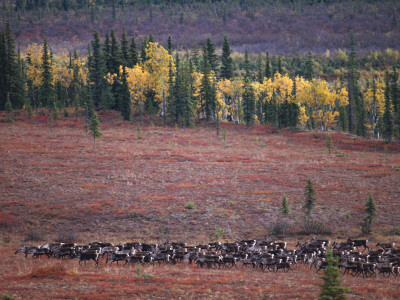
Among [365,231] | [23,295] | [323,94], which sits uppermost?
[323,94]

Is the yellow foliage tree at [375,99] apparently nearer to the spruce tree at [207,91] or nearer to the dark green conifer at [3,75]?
the spruce tree at [207,91]

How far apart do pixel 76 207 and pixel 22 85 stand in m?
69.7

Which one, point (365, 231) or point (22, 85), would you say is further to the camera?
point (22, 85)

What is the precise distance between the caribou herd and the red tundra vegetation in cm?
68

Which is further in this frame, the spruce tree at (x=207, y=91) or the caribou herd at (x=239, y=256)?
the spruce tree at (x=207, y=91)

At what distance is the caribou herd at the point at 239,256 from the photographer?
2109 centimetres

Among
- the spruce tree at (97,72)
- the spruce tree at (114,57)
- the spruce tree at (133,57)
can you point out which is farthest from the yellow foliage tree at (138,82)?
the spruce tree at (97,72)

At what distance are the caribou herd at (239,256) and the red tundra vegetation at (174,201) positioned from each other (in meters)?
0.68

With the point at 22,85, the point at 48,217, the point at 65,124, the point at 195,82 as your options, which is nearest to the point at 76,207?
the point at 48,217

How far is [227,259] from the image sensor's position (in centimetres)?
2264

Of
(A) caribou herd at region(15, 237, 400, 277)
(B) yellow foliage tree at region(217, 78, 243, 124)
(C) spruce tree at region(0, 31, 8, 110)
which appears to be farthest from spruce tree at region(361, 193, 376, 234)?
(C) spruce tree at region(0, 31, 8, 110)

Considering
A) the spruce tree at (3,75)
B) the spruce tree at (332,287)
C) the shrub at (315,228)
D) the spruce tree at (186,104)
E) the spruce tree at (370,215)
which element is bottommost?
the shrub at (315,228)

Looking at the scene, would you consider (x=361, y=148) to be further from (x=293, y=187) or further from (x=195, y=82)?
(x=195, y=82)

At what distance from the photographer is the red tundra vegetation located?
17516 mm
